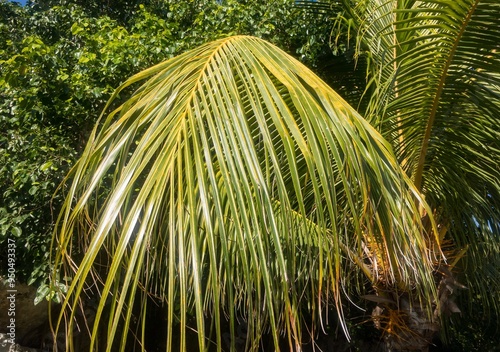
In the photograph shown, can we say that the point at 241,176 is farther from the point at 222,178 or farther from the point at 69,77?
the point at 69,77

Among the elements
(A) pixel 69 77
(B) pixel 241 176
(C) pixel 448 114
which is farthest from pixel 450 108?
(A) pixel 69 77

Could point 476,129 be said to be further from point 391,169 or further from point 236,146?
point 236,146

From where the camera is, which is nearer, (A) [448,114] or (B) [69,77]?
(A) [448,114]

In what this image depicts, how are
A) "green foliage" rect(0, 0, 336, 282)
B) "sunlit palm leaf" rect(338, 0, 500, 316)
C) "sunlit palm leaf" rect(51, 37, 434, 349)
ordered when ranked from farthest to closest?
"green foliage" rect(0, 0, 336, 282) < "sunlit palm leaf" rect(338, 0, 500, 316) < "sunlit palm leaf" rect(51, 37, 434, 349)

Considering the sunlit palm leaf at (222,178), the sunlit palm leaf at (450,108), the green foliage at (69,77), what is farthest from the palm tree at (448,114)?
the green foliage at (69,77)

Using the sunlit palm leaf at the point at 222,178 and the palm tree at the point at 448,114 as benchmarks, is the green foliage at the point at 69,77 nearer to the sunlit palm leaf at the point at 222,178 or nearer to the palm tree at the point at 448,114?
the palm tree at the point at 448,114

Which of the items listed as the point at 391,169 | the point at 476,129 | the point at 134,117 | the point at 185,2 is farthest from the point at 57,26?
the point at 391,169

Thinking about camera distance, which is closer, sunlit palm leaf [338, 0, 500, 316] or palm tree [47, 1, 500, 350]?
palm tree [47, 1, 500, 350]

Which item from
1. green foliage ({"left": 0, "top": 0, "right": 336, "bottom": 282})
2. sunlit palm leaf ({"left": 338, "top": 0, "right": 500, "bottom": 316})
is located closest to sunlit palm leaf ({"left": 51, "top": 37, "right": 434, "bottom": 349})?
sunlit palm leaf ({"left": 338, "top": 0, "right": 500, "bottom": 316})

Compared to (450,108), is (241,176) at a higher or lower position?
A: higher

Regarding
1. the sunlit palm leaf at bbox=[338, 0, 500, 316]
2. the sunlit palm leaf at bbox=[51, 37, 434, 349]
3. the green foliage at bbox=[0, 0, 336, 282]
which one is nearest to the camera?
the sunlit palm leaf at bbox=[51, 37, 434, 349]

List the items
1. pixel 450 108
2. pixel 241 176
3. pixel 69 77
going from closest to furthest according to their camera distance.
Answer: pixel 241 176 < pixel 450 108 < pixel 69 77

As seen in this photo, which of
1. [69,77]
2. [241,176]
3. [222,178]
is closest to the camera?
[241,176]

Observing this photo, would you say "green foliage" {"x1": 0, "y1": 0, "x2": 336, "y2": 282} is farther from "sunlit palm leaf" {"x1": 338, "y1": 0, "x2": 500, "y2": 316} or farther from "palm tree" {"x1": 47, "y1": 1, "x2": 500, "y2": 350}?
"palm tree" {"x1": 47, "y1": 1, "x2": 500, "y2": 350}
